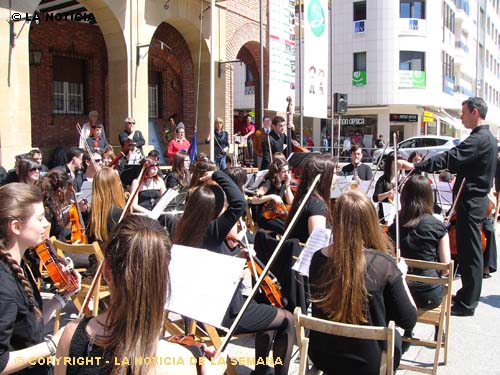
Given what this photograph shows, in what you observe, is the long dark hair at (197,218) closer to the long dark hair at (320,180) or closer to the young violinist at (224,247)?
the young violinist at (224,247)

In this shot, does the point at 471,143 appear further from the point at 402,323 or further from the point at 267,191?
the point at 402,323

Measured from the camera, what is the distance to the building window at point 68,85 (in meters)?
13.5

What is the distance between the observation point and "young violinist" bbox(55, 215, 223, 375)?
1751mm

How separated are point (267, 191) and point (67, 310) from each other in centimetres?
258

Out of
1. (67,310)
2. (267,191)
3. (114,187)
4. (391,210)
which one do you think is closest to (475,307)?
(391,210)

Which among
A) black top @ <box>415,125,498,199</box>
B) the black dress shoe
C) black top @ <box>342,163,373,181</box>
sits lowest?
the black dress shoe

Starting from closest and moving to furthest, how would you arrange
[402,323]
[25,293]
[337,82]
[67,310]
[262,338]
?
[25,293] < [402,323] < [262,338] < [67,310] < [337,82]

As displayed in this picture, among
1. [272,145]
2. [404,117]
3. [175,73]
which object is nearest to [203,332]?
[272,145]

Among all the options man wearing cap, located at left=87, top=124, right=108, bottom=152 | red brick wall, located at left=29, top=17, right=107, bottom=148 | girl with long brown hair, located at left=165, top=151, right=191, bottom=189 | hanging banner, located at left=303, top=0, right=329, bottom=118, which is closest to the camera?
girl with long brown hair, located at left=165, top=151, right=191, bottom=189

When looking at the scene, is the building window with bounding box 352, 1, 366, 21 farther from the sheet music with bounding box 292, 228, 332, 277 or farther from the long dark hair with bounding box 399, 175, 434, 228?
the sheet music with bounding box 292, 228, 332, 277

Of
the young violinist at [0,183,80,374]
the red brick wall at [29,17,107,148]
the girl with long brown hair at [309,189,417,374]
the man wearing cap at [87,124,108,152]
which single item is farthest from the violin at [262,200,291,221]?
the red brick wall at [29,17,107,148]

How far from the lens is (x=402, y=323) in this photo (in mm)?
2770

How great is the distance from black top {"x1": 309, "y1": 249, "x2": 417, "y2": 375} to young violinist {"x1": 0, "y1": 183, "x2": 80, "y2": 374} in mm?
1403

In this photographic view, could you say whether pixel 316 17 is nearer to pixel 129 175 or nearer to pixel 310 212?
pixel 129 175
